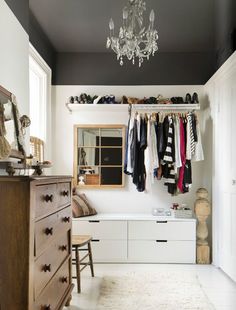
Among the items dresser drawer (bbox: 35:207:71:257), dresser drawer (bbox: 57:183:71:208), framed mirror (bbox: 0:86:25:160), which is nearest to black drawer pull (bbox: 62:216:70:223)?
dresser drawer (bbox: 35:207:71:257)

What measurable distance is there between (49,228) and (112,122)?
2858 millimetres

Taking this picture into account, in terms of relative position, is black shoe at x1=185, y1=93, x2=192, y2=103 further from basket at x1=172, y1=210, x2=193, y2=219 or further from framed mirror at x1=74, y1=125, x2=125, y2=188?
basket at x1=172, y1=210, x2=193, y2=219

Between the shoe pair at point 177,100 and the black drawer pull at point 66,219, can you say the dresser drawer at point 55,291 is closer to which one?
the black drawer pull at point 66,219

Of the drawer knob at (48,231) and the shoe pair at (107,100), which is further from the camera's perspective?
the shoe pair at (107,100)

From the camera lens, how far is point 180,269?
3881 millimetres

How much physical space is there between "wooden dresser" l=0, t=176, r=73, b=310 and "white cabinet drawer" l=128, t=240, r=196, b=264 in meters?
2.16

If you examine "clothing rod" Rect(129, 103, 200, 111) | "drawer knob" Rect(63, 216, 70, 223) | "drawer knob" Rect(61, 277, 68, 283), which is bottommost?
"drawer knob" Rect(61, 277, 68, 283)

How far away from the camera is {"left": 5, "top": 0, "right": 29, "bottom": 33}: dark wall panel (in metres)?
2.64

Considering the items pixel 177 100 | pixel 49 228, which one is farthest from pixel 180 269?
pixel 49 228

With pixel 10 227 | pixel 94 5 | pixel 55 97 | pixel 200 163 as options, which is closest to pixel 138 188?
pixel 200 163

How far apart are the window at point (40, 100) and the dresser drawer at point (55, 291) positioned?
2019mm

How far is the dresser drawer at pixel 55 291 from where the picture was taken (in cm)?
185

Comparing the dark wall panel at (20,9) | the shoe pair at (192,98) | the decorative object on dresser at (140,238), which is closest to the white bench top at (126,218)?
the decorative object on dresser at (140,238)

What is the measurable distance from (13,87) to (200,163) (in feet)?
9.33
